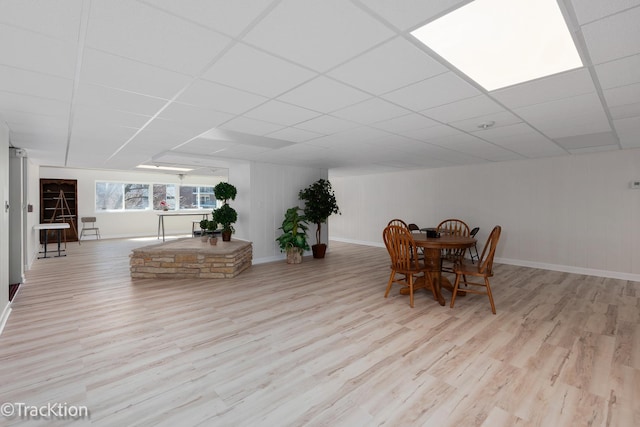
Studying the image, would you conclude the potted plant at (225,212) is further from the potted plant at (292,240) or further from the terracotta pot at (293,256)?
the terracotta pot at (293,256)

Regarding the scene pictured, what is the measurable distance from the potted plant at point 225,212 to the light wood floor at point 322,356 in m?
1.81

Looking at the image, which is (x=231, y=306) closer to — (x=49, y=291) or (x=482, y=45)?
(x=49, y=291)

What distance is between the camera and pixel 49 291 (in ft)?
13.9

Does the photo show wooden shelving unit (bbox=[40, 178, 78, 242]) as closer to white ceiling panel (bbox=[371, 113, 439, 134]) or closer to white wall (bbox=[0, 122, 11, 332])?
white wall (bbox=[0, 122, 11, 332])

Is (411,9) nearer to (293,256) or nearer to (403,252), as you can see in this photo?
(403,252)

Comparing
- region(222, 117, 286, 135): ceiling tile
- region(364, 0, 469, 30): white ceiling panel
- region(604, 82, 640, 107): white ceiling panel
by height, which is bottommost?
region(364, 0, 469, 30): white ceiling panel

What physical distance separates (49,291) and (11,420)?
326 cm

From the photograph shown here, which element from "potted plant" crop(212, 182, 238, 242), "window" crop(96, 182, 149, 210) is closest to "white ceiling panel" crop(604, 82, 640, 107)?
"potted plant" crop(212, 182, 238, 242)

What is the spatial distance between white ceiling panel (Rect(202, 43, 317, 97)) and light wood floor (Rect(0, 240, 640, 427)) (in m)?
2.20

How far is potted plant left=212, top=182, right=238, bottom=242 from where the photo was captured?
5.91 metres

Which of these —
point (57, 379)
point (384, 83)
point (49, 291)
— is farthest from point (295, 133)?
point (49, 291)

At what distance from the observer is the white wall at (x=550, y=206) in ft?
16.6

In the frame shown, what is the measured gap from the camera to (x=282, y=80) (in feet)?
7.20

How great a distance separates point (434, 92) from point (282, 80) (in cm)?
126
